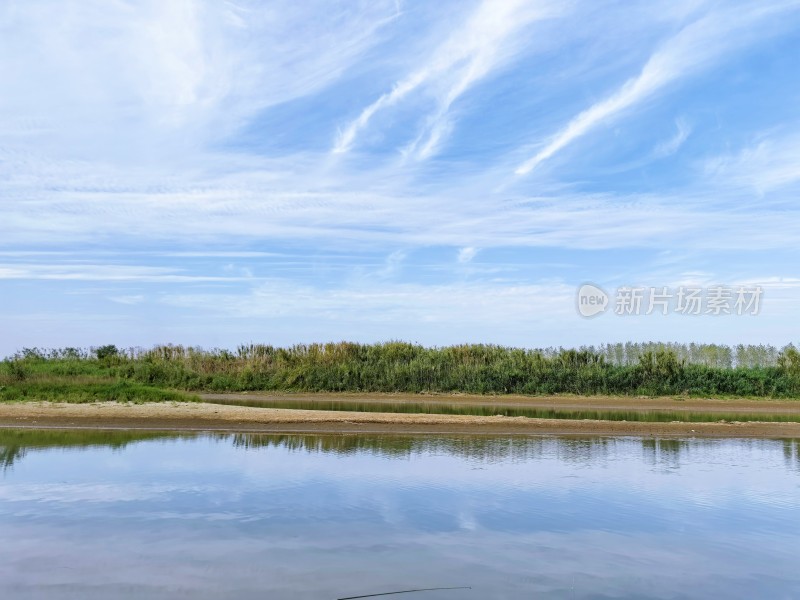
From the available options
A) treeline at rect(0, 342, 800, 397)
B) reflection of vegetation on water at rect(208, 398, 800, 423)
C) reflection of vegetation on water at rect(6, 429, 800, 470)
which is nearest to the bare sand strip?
reflection of vegetation on water at rect(6, 429, 800, 470)

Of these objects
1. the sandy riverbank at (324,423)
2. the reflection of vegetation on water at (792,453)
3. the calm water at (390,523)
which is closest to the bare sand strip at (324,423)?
the sandy riverbank at (324,423)

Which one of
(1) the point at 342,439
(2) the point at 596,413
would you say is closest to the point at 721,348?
(2) the point at 596,413

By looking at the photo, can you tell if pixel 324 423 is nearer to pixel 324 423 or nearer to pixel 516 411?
pixel 324 423

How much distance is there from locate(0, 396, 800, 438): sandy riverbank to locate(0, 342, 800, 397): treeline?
13.4m

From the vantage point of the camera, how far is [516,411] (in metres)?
30.9

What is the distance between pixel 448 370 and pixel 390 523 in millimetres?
31891

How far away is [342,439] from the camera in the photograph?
20125mm

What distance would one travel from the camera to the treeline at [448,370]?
39.6 metres

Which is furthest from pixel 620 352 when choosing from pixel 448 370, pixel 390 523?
pixel 390 523

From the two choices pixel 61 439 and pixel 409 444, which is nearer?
pixel 61 439

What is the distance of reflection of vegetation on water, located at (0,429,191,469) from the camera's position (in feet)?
55.8

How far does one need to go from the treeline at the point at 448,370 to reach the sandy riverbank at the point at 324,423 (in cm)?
1337

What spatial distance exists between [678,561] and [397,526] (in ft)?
12.3

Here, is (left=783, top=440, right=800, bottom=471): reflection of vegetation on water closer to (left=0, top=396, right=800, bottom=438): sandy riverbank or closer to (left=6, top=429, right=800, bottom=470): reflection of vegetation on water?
(left=6, top=429, right=800, bottom=470): reflection of vegetation on water
